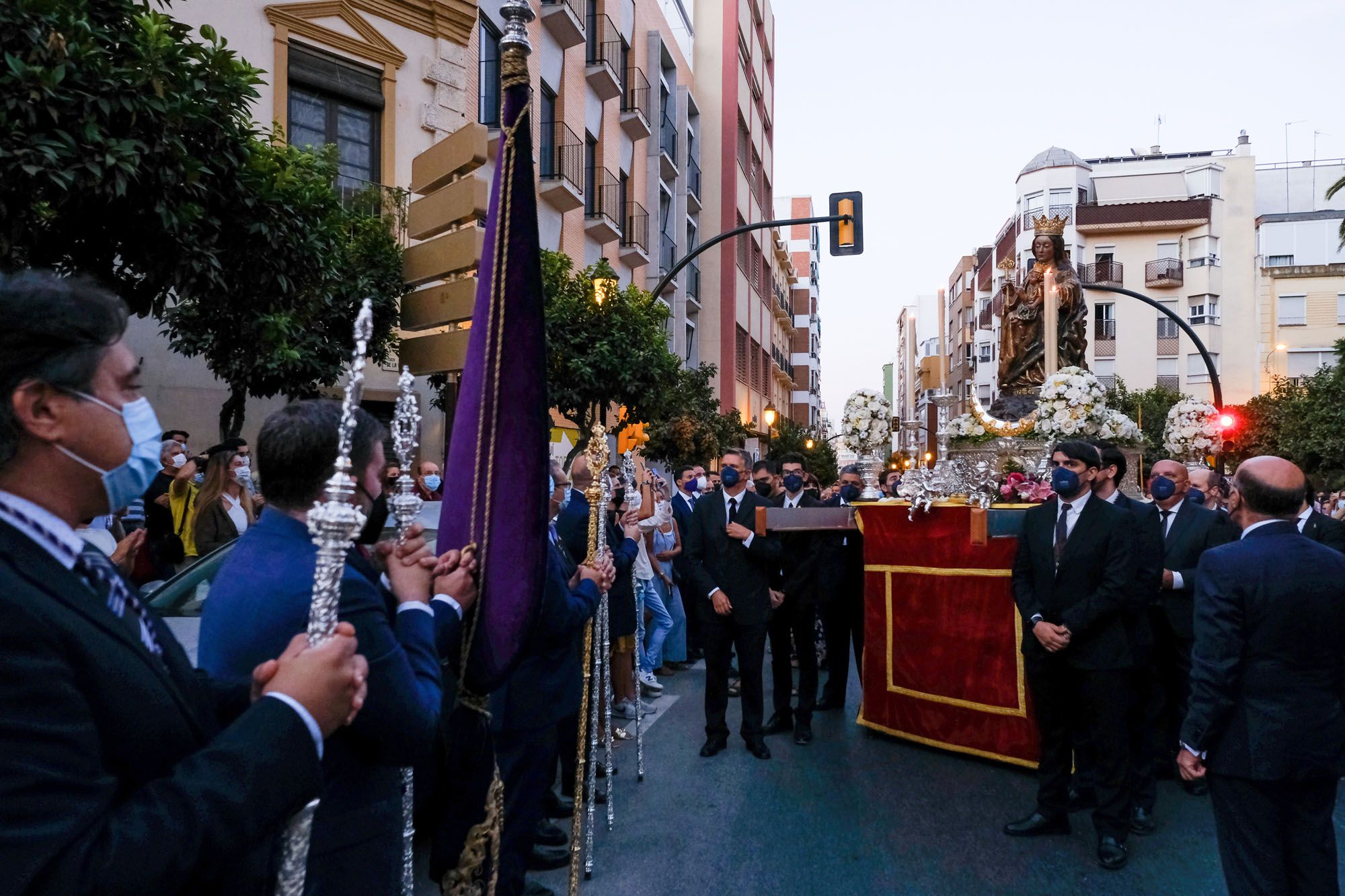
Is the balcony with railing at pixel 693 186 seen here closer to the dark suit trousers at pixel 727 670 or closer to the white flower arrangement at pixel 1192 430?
the white flower arrangement at pixel 1192 430

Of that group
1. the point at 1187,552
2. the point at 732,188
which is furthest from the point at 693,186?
the point at 1187,552

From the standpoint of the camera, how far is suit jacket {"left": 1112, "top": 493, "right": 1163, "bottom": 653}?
5309 mm

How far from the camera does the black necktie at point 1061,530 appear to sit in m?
5.56

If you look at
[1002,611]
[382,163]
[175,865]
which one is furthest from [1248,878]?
[382,163]

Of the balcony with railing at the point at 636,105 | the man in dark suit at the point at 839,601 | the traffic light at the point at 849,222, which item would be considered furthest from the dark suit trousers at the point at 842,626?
the balcony with railing at the point at 636,105

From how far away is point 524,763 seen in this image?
4207 millimetres

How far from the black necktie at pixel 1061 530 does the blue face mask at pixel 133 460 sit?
Result: 4.94 m

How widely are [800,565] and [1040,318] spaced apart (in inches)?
274

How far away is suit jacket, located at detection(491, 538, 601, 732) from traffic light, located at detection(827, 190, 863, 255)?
11758 mm

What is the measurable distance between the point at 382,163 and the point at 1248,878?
13866 mm

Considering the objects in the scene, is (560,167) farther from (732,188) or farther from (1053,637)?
(732,188)

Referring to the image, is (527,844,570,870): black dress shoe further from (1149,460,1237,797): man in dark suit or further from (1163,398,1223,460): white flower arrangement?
(1163,398,1223,460): white flower arrangement

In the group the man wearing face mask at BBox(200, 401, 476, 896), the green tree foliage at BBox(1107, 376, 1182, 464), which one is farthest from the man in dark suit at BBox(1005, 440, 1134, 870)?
the green tree foliage at BBox(1107, 376, 1182, 464)

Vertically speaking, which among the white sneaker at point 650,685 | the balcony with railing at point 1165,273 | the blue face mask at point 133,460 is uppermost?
the balcony with railing at point 1165,273
